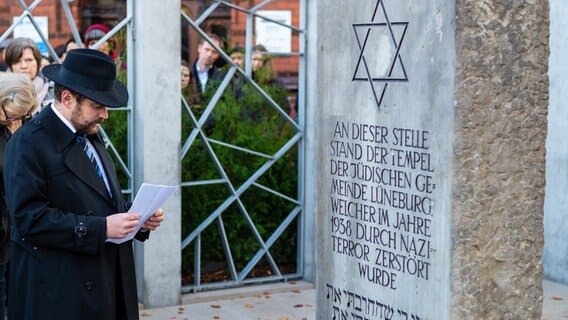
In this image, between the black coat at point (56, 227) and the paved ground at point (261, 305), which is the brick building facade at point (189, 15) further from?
the black coat at point (56, 227)

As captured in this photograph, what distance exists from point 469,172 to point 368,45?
0.86 metres

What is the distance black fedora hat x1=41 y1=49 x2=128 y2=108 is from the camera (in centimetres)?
466

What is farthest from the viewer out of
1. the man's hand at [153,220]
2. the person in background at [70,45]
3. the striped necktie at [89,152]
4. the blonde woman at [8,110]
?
the person in background at [70,45]

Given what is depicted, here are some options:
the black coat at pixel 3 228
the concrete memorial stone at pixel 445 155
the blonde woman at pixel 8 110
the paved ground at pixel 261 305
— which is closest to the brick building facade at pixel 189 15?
the paved ground at pixel 261 305

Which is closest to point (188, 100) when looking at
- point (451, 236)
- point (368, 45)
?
point (368, 45)

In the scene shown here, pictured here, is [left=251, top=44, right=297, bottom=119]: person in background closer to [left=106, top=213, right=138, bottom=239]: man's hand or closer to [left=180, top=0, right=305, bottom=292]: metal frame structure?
[left=180, top=0, right=305, bottom=292]: metal frame structure

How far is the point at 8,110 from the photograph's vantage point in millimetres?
5824

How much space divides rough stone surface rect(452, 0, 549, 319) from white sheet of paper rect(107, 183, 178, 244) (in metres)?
1.27

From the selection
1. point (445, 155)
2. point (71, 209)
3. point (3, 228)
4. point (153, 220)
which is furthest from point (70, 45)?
→ point (445, 155)

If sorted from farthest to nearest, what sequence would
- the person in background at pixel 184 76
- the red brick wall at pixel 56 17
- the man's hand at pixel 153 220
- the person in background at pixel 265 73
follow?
the person in background at pixel 265 73
the person in background at pixel 184 76
the red brick wall at pixel 56 17
the man's hand at pixel 153 220

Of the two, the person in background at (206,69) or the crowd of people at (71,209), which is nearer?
the crowd of people at (71,209)

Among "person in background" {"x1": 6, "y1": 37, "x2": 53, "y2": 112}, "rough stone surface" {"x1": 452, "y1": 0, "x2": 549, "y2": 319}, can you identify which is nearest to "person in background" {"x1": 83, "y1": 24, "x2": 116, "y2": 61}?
"person in background" {"x1": 6, "y1": 37, "x2": 53, "y2": 112}

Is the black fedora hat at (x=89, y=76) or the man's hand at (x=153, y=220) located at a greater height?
the black fedora hat at (x=89, y=76)

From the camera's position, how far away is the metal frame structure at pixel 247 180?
27.4 feet
